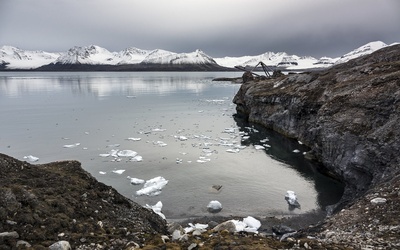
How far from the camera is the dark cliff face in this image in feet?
59.0

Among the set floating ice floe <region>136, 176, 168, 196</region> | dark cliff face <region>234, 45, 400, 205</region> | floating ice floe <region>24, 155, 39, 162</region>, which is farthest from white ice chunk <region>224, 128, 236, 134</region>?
floating ice floe <region>24, 155, 39, 162</region>

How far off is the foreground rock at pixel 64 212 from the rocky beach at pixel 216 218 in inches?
1.1

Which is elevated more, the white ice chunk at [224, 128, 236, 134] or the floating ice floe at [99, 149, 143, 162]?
the floating ice floe at [99, 149, 143, 162]

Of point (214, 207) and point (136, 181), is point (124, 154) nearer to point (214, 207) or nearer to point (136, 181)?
point (136, 181)

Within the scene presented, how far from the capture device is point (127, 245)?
29.6ft

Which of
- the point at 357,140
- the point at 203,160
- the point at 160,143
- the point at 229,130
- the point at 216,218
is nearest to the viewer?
the point at 216,218

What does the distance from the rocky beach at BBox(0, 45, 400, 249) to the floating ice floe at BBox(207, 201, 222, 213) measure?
102 cm

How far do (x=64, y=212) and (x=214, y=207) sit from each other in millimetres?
9488

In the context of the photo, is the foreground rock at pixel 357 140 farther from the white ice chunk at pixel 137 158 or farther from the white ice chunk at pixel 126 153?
the white ice chunk at pixel 126 153

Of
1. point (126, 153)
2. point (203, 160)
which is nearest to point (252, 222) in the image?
point (203, 160)

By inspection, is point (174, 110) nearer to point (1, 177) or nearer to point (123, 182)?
point (123, 182)

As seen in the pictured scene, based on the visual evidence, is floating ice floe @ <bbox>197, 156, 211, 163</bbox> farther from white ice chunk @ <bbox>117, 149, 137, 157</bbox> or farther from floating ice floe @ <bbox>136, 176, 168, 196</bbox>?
white ice chunk @ <bbox>117, 149, 137, 157</bbox>

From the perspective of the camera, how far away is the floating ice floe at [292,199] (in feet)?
61.2

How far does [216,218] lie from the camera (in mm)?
16781
